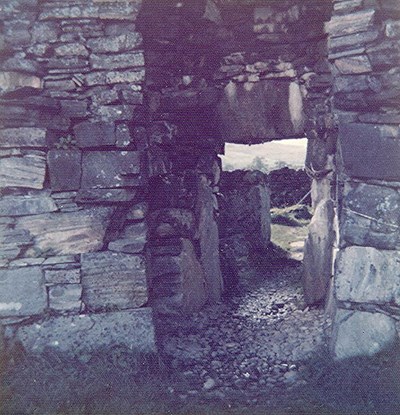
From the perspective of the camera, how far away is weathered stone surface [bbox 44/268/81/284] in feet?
11.6

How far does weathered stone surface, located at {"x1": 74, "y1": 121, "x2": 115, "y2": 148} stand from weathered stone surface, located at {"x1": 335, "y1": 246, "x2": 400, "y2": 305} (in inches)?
86.6

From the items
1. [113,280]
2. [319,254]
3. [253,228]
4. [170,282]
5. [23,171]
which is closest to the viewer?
[23,171]

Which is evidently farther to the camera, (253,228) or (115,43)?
(253,228)

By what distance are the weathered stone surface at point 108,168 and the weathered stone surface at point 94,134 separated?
0.08 m

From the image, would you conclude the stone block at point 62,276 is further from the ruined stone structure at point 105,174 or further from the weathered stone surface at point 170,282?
the weathered stone surface at point 170,282

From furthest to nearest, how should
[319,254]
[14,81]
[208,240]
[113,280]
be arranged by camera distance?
[208,240]
[319,254]
[113,280]
[14,81]

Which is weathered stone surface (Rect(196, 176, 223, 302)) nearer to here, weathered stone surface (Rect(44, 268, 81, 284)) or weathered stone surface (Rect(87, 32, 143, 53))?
weathered stone surface (Rect(44, 268, 81, 284))

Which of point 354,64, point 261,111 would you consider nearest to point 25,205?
point 261,111

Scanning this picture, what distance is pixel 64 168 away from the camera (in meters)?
3.51

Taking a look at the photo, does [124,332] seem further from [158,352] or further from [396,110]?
[396,110]

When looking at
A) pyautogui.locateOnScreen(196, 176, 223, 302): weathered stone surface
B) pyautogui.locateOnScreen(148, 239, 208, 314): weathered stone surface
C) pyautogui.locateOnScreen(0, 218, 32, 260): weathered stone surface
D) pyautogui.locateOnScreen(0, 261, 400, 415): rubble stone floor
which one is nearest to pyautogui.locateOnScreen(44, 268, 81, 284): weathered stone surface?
pyautogui.locateOnScreen(0, 218, 32, 260): weathered stone surface

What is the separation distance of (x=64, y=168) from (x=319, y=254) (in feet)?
9.48

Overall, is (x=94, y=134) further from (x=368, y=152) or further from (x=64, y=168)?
(x=368, y=152)

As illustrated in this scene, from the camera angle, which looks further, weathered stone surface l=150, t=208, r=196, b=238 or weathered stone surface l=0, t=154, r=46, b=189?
weathered stone surface l=150, t=208, r=196, b=238
